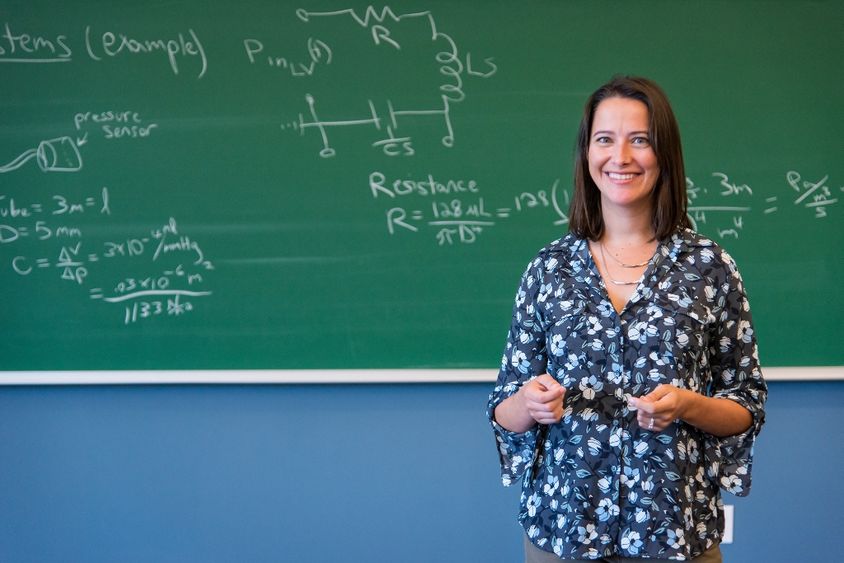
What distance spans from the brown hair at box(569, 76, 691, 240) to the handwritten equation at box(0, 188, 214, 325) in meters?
1.57

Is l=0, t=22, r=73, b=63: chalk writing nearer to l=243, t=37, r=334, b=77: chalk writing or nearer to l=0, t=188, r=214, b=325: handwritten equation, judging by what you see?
l=0, t=188, r=214, b=325: handwritten equation

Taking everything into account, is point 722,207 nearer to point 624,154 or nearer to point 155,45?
point 624,154

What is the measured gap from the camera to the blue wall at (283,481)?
2742 millimetres

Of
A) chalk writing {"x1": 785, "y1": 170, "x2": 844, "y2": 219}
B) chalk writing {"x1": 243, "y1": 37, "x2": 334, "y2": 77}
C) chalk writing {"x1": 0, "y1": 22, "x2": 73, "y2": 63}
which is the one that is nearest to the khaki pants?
chalk writing {"x1": 785, "y1": 170, "x2": 844, "y2": 219}

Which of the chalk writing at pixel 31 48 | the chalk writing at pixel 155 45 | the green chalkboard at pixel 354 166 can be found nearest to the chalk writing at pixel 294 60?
the green chalkboard at pixel 354 166

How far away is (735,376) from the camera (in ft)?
4.69

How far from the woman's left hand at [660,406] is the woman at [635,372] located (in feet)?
0.08

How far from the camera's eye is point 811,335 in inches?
105

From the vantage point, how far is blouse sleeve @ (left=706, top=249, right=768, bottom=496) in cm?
139

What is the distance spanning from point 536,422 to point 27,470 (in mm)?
2071

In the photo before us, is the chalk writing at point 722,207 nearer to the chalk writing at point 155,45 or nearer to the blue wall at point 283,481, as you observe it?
the blue wall at point 283,481

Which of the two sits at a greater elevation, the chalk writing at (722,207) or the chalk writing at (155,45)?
the chalk writing at (155,45)

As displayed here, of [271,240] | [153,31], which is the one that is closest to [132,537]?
[271,240]

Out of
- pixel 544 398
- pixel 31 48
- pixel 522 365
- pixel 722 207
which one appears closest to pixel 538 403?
pixel 544 398
